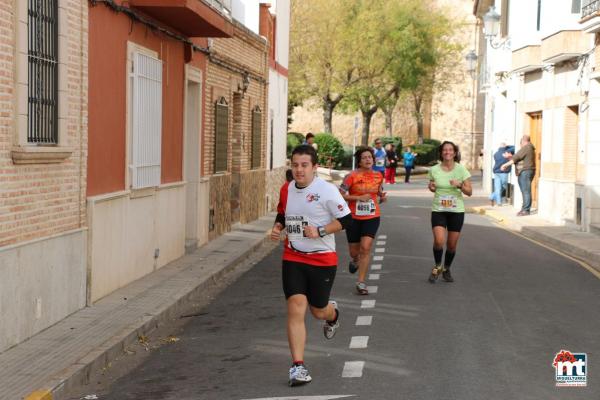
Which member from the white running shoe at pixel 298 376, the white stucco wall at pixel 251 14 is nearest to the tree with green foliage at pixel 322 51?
the white stucco wall at pixel 251 14

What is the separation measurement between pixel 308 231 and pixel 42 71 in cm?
352

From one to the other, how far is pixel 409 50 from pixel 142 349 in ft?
170

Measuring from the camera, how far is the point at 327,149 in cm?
5397

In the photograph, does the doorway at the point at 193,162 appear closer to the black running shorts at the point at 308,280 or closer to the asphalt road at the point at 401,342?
the asphalt road at the point at 401,342

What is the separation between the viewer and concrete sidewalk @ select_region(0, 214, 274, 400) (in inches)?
306

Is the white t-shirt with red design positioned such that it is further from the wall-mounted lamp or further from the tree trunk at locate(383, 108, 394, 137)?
the tree trunk at locate(383, 108, 394, 137)

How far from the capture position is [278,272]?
51.9 ft

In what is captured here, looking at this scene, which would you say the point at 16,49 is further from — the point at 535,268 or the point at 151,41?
the point at 535,268

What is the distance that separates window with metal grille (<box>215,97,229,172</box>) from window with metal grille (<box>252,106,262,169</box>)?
354cm

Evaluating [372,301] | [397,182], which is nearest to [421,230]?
[372,301]

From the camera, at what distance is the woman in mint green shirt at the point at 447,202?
1391cm

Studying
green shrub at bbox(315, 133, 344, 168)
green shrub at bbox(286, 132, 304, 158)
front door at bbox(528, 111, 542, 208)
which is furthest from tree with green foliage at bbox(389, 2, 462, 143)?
front door at bbox(528, 111, 542, 208)

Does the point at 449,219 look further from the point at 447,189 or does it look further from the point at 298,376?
the point at 298,376

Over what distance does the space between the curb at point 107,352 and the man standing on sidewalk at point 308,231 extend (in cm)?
162
